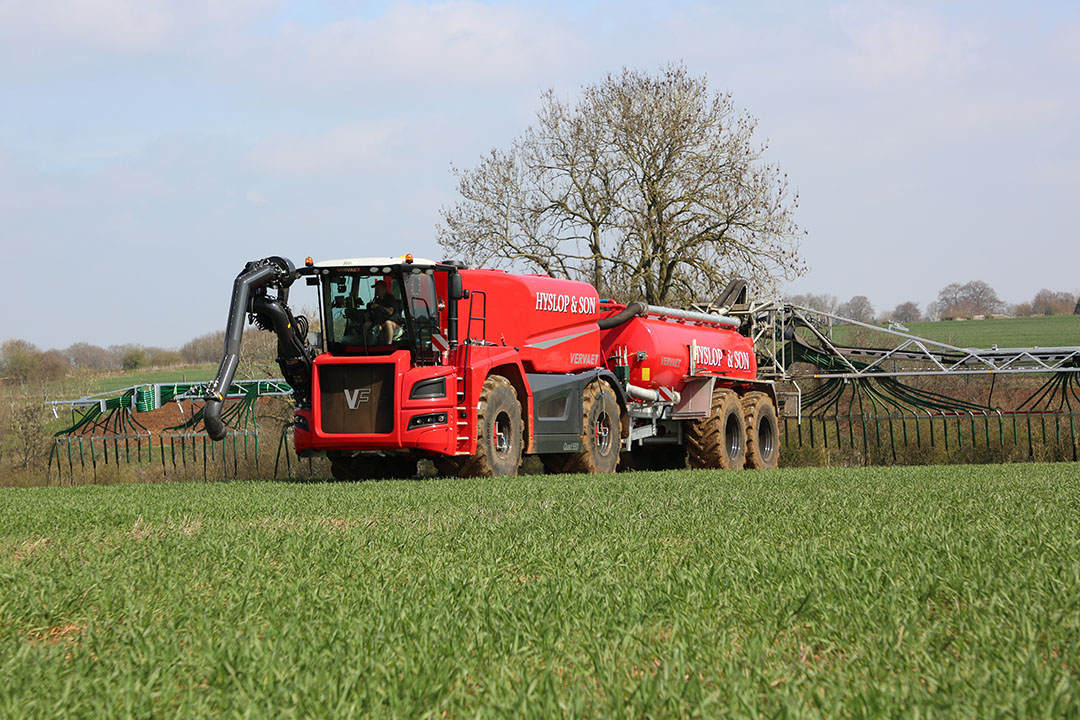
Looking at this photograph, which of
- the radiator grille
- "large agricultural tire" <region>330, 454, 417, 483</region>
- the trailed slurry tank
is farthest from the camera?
the trailed slurry tank

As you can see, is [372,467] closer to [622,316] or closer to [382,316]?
[382,316]

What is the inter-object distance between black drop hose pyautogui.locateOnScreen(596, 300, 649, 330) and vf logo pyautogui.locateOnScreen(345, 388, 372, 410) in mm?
5065

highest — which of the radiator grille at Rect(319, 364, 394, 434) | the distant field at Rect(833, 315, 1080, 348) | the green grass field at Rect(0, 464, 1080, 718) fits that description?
the distant field at Rect(833, 315, 1080, 348)

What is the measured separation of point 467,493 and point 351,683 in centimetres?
706

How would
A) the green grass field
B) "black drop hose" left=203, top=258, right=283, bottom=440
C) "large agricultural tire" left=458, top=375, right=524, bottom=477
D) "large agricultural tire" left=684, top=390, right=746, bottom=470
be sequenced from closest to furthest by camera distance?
1. the green grass field
2. "black drop hose" left=203, top=258, right=283, bottom=440
3. "large agricultural tire" left=458, top=375, right=524, bottom=477
4. "large agricultural tire" left=684, top=390, right=746, bottom=470

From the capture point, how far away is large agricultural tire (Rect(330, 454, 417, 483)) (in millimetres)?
15531

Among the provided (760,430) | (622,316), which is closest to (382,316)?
(622,316)

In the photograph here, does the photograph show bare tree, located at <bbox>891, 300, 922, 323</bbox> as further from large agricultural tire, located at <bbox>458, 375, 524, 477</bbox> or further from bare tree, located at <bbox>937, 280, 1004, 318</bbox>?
large agricultural tire, located at <bbox>458, 375, 524, 477</bbox>

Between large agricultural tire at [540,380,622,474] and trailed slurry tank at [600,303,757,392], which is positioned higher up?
trailed slurry tank at [600,303,757,392]

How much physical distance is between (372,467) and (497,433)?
2131mm

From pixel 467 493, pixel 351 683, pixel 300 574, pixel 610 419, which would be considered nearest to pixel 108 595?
pixel 300 574

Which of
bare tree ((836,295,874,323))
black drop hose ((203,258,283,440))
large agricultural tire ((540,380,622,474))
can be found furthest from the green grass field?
bare tree ((836,295,874,323))

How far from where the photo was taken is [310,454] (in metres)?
14.3

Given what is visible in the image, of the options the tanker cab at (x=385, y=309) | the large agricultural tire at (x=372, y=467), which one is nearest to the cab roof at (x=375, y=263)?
the tanker cab at (x=385, y=309)
